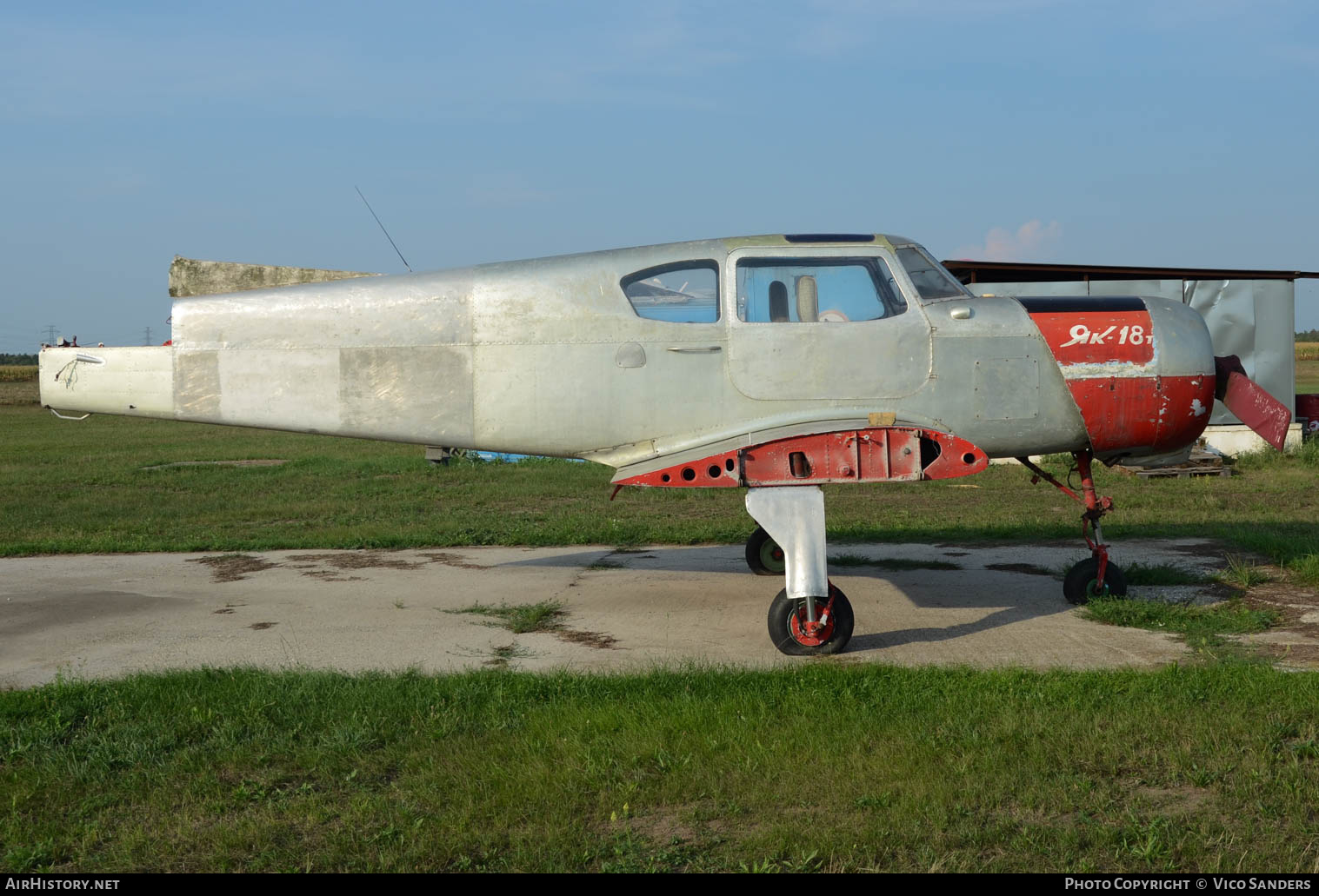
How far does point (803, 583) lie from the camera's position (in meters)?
6.88

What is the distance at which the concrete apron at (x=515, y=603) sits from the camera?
698cm

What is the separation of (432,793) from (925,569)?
6.37 m

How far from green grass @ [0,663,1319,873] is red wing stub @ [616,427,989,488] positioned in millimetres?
1461

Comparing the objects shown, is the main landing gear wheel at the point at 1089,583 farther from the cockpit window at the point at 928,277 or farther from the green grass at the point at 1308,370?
the green grass at the point at 1308,370

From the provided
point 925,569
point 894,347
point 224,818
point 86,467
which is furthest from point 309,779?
point 86,467

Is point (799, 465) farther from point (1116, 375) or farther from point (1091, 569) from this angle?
point (1091, 569)

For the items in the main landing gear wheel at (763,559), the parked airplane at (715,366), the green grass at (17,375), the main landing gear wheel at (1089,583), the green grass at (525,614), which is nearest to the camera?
the parked airplane at (715,366)

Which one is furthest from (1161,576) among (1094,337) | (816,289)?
(816,289)

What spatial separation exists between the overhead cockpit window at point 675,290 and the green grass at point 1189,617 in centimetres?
355

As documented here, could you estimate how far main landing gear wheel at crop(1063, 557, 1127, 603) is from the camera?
824 cm

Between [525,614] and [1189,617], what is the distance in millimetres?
4680

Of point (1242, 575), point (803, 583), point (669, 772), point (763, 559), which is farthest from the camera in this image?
point (763, 559)

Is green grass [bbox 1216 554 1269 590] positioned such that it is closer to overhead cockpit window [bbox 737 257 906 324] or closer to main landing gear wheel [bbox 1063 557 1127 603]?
main landing gear wheel [bbox 1063 557 1127 603]

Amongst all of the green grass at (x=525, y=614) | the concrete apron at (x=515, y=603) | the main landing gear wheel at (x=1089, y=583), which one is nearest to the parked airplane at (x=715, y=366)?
the main landing gear wheel at (x=1089, y=583)
